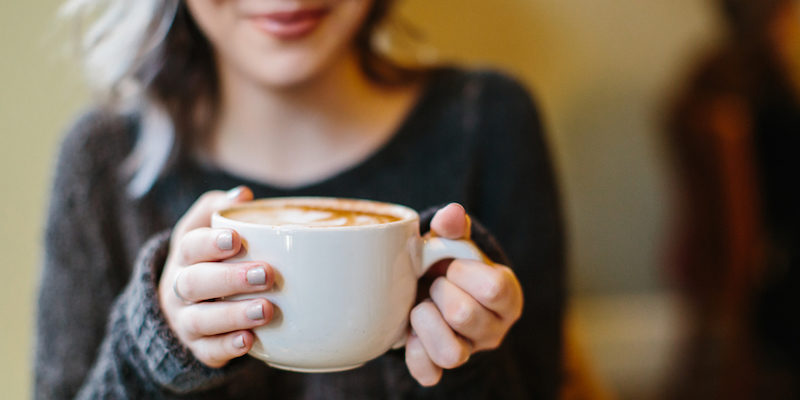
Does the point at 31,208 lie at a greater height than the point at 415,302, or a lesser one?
lesser

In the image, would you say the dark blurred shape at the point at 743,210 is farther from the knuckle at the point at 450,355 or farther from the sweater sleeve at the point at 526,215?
the knuckle at the point at 450,355

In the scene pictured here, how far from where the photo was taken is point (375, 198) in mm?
Answer: 826

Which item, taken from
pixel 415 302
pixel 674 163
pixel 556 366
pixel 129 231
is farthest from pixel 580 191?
pixel 415 302

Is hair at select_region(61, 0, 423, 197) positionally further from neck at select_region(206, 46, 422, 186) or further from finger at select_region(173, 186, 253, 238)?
finger at select_region(173, 186, 253, 238)

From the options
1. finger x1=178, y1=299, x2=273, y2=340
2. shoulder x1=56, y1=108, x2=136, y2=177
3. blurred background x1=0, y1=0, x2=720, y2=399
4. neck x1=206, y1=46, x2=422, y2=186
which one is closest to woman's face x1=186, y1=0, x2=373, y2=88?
neck x1=206, y1=46, x2=422, y2=186

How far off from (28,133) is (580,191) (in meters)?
1.44

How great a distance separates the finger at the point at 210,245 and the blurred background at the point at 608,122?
3.64 feet

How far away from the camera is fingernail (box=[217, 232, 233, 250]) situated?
0.41m

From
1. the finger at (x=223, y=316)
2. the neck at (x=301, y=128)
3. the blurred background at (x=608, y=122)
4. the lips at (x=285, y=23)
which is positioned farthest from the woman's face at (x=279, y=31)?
the blurred background at (x=608, y=122)

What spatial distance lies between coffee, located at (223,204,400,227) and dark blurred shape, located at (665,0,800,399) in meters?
1.16

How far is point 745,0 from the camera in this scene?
1.52 meters

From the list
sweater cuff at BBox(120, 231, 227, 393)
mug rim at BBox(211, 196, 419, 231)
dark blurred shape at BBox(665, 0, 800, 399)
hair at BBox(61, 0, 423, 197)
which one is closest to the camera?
mug rim at BBox(211, 196, 419, 231)

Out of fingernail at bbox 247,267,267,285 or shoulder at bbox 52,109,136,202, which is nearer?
fingernail at bbox 247,267,267,285

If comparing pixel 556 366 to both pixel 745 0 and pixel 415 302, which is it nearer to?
pixel 415 302
